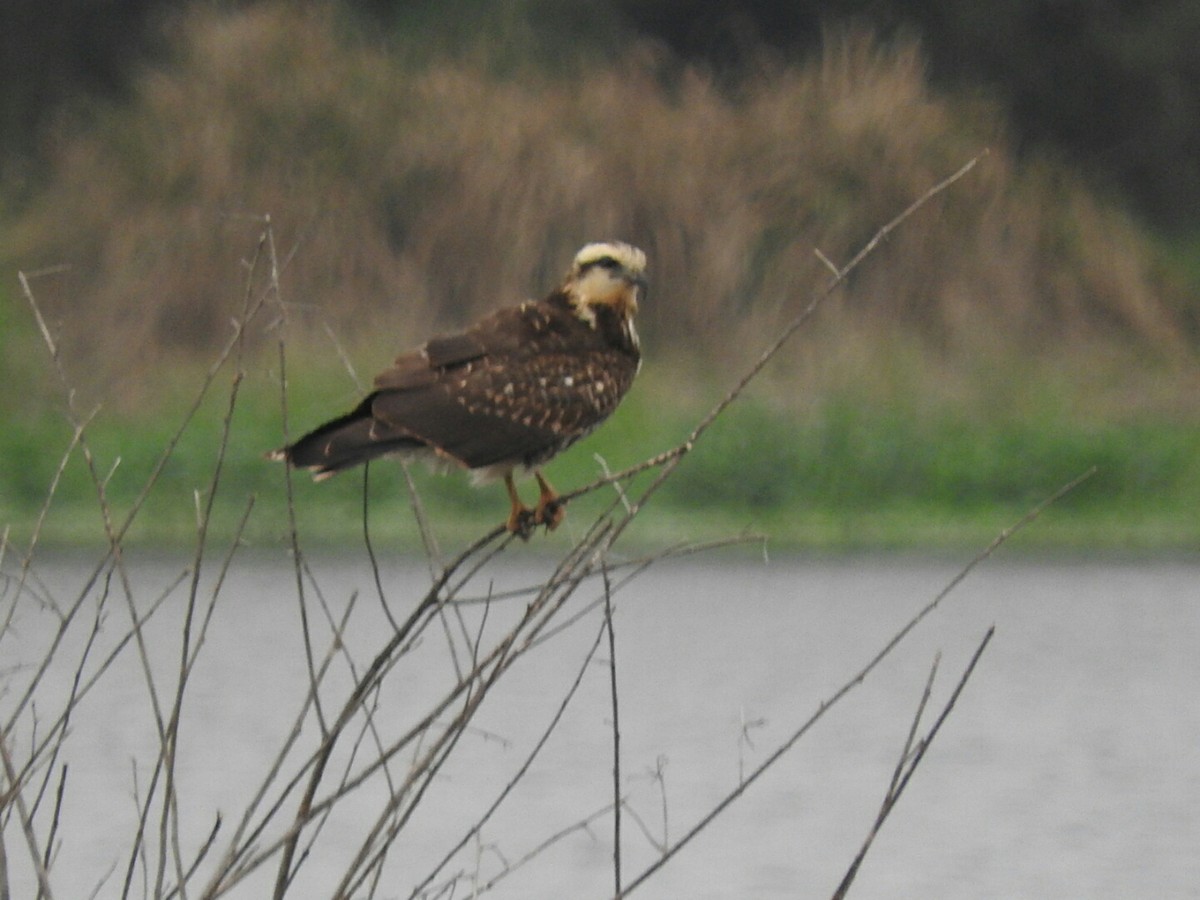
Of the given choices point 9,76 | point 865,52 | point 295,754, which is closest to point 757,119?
point 865,52

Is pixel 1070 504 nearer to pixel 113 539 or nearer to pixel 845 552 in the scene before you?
pixel 845 552

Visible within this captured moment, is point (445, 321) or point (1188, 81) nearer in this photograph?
point (445, 321)

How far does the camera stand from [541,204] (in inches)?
687

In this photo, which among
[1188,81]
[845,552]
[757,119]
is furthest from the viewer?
[1188,81]

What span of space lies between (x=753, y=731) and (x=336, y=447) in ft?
19.2

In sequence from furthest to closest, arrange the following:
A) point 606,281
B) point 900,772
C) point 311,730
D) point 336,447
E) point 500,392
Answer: point 311,730
point 606,281
point 500,392
point 336,447
point 900,772

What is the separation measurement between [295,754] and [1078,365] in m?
9.05

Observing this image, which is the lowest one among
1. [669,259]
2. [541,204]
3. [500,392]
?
[500,392]

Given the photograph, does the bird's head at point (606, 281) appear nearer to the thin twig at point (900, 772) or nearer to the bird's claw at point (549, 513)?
the bird's claw at point (549, 513)

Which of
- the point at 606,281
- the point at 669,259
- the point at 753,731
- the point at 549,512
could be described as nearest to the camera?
the point at 549,512

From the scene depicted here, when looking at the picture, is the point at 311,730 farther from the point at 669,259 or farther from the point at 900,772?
the point at 669,259

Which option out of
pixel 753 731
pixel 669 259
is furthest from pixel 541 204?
pixel 753 731

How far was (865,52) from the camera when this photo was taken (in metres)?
18.8

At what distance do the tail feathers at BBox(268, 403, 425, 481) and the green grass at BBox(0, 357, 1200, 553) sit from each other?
32.7ft
